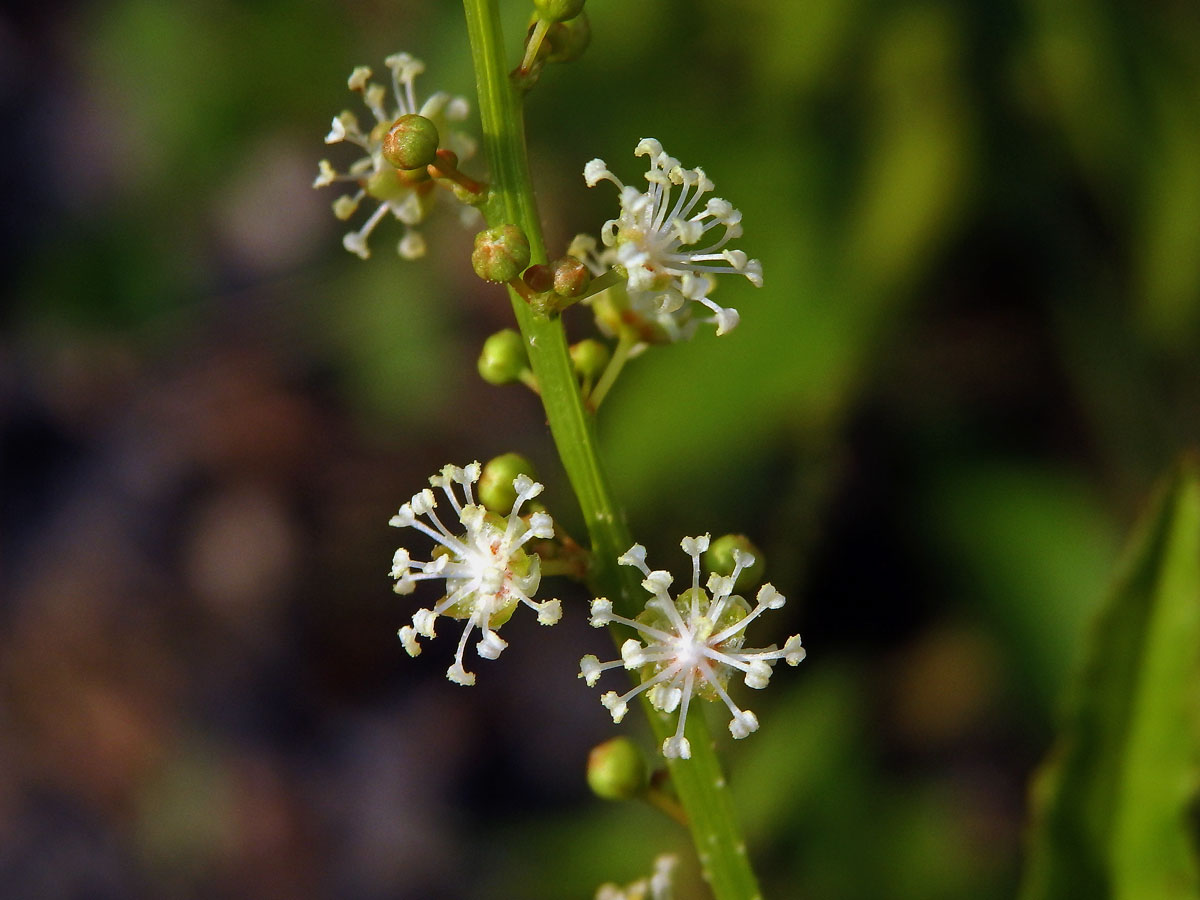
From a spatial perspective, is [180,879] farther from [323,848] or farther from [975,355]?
[975,355]

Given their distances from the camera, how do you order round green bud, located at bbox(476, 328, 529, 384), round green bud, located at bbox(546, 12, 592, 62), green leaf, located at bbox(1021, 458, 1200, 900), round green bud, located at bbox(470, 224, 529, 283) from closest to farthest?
round green bud, located at bbox(470, 224, 529, 283), round green bud, located at bbox(546, 12, 592, 62), round green bud, located at bbox(476, 328, 529, 384), green leaf, located at bbox(1021, 458, 1200, 900)

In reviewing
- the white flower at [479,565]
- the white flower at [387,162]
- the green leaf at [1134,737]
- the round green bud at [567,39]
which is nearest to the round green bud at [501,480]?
the white flower at [479,565]

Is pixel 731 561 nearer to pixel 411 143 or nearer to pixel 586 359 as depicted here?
pixel 586 359

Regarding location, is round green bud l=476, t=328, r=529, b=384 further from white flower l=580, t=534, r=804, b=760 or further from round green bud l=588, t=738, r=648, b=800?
round green bud l=588, t=738, r=648, b=800

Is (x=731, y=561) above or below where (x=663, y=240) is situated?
below

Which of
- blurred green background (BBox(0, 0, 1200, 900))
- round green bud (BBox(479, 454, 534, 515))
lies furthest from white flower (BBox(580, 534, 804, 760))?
blurred green background (BBox(0, 0, 1200, 900))

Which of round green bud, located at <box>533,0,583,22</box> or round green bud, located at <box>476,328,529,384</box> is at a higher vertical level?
round green bud, located at <box>533,0,583,22</box>

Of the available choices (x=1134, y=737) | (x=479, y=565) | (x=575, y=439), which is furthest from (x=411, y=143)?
(x=1134, y=737)
